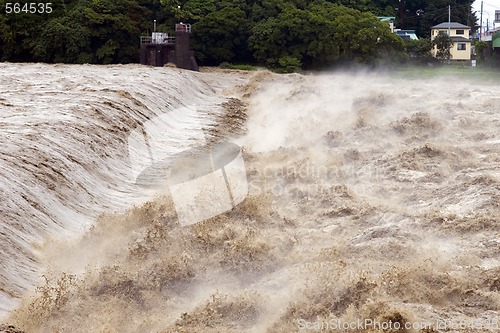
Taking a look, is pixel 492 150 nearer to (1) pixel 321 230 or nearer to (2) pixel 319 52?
(1) pixel 321 230

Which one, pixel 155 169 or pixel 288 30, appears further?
pixel 288 30

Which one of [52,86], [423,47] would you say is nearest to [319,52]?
[423,47]

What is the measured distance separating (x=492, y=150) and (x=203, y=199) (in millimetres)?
7778

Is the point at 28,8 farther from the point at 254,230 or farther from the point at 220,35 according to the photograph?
the point at 254,230

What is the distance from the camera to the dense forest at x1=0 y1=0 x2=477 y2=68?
147 ft

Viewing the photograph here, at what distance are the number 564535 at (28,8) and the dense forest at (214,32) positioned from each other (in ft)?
0.91

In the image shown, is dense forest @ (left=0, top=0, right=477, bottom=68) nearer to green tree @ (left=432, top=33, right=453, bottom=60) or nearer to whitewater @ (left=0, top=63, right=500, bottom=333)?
green tree @ (left=432, top=33, right=453, bottom=60)

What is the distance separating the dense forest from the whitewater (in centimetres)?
2541

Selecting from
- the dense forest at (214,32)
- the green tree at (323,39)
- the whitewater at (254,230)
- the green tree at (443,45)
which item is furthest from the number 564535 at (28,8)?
the whitewater at (254,230)

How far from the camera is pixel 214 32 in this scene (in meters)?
46.8

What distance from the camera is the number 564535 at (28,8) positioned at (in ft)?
158

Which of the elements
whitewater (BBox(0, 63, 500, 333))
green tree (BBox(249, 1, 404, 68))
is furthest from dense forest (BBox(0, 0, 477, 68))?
whitewater (BBox(0, 63, 500, 333))

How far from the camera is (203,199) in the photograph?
12.3 metres

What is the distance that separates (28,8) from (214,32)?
43.5 ft
